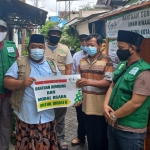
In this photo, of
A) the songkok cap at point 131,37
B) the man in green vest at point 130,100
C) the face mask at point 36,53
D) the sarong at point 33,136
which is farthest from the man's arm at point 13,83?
the songkok cap at point 131,37

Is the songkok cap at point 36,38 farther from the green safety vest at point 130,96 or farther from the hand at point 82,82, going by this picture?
the green safety vest at point 130,96

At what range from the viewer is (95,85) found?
2.75 metres

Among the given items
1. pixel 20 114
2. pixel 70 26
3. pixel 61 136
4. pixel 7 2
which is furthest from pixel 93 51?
pixel 70 26

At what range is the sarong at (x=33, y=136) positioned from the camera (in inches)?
105

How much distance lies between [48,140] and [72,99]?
622mm

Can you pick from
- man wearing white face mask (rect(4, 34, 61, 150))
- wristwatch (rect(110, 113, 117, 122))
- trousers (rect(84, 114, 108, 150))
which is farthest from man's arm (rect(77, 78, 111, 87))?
wristwatch (rect(110, 113, 117, 122))

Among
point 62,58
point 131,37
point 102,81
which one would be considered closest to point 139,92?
point 131,37

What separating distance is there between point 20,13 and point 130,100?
475 cm

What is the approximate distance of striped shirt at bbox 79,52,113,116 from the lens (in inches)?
111

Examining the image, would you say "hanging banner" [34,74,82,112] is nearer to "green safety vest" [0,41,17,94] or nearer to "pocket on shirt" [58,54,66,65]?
"green safety vest" [0,41,17,94]

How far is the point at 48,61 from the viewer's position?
279cm

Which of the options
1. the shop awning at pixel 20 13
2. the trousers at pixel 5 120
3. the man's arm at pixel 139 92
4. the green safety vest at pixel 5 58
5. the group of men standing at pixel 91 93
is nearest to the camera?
the man's arm at pixel 139 92

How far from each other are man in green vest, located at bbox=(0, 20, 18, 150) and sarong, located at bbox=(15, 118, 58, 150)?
1.48 feet

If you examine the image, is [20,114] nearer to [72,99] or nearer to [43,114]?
[43,114]
